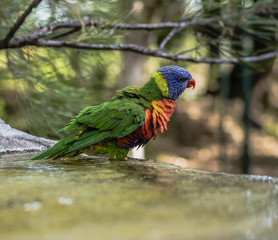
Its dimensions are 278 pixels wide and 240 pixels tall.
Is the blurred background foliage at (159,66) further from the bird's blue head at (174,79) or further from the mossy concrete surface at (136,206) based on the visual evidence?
the mossy concrete surface at (136,206)

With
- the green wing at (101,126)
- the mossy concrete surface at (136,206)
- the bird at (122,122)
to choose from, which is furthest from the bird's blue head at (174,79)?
the mossy concrete surface at (136,206)

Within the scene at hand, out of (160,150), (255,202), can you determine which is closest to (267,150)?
(160,150)

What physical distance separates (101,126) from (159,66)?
2299mm

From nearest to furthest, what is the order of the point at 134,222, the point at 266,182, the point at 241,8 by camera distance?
the point at 134,222 < the point at 266,182 < the point at 241,8

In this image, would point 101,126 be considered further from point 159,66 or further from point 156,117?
point 159,66

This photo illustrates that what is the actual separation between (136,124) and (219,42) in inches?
36.2

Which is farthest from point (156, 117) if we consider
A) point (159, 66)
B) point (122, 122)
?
point (159, 66)

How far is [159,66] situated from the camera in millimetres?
3615

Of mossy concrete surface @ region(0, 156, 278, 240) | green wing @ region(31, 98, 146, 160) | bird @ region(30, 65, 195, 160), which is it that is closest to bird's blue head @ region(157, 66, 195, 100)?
bird @ region(30, 65, 195, 160)

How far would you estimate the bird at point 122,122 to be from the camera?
1422mm

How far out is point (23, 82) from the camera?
6.42ft

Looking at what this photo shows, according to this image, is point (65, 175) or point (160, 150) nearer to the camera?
point (65, 175)

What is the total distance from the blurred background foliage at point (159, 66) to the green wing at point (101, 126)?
0.43 meters

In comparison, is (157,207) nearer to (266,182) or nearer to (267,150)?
(266,182)
